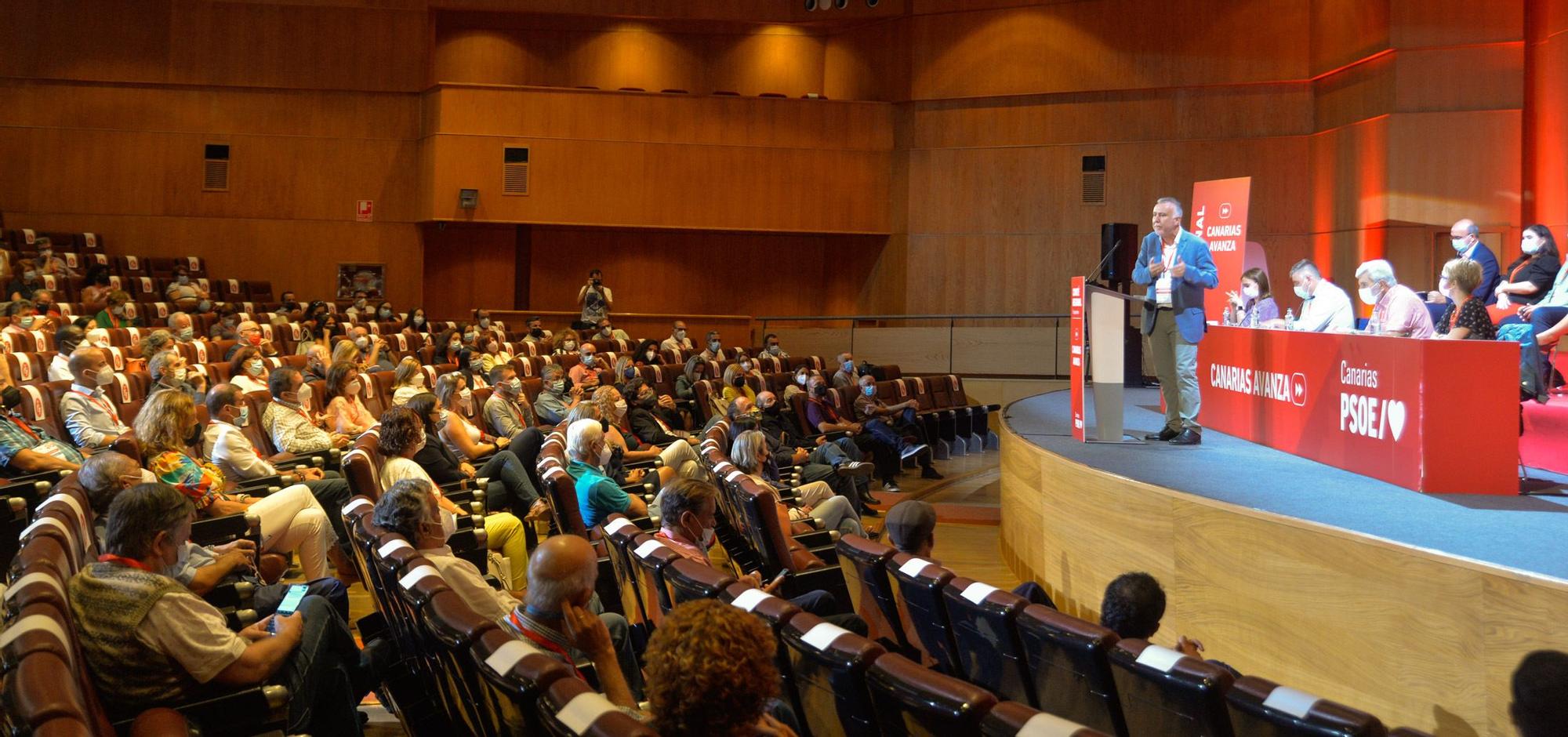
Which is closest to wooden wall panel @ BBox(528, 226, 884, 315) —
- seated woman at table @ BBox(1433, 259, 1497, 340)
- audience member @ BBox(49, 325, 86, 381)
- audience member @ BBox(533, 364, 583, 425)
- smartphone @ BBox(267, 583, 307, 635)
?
audience member @ BBox(533, 364, 583, 425)

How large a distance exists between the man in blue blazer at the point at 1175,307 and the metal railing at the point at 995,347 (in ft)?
22.8

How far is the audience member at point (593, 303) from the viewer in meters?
13.7

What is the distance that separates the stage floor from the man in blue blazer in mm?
188

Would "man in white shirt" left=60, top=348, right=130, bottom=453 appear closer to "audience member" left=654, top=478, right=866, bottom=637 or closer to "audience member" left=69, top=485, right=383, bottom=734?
"audience member" left=69, top=485, right=383, bottom=734

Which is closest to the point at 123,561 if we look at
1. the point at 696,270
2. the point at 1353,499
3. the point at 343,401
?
the point at 343,401

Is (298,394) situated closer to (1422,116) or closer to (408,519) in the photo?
(408,519)

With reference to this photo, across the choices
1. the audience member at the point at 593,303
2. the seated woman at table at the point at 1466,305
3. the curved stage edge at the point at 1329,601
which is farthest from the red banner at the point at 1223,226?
the audience member at the point at 593,303

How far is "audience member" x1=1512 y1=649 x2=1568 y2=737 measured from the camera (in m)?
2.10

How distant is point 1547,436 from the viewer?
15.8ft

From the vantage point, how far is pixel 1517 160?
10180mm

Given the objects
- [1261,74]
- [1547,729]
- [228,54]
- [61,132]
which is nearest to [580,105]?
[228,54]

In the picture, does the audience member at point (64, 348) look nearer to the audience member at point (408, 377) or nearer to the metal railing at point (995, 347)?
the audience member at point (408, 377)

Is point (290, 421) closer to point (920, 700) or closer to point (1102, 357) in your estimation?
point (1102, 357)

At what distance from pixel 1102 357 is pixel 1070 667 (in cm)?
342
